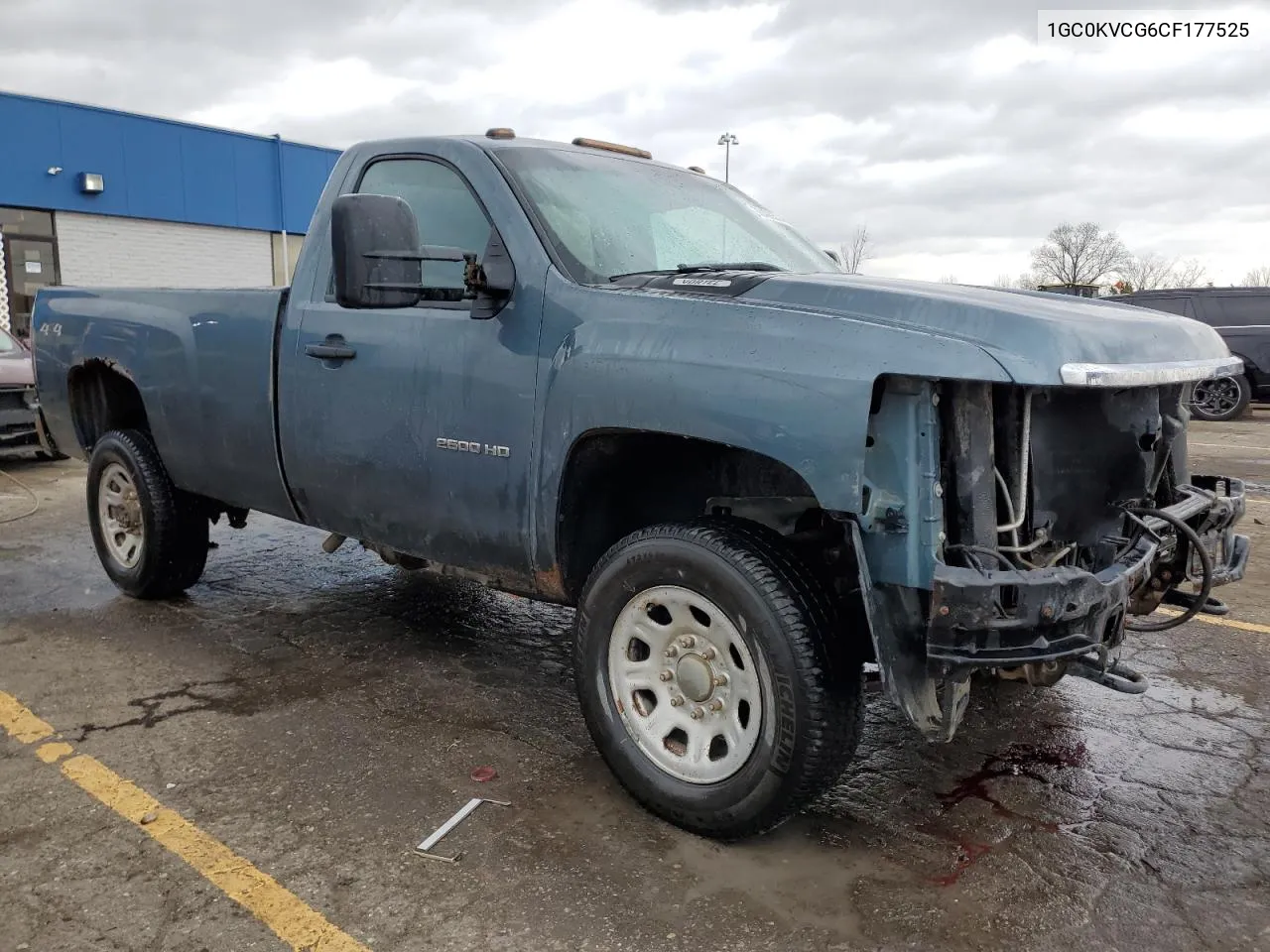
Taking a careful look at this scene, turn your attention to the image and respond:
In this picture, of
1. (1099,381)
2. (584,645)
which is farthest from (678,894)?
(1099,381)

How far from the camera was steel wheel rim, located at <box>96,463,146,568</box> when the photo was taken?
5.32 m

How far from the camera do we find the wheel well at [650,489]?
3213mm

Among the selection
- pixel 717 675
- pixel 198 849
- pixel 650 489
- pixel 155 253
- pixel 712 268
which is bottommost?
pixel 198 849

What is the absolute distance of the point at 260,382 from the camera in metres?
4.30

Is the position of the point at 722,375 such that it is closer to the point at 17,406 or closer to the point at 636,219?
the point at 636,219

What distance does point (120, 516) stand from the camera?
540 centimetres

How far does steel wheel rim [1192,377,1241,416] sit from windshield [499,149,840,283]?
1318cm

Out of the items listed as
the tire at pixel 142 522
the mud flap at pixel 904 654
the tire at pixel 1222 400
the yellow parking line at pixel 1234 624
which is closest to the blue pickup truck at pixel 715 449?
the mud flap at pixel 904 654

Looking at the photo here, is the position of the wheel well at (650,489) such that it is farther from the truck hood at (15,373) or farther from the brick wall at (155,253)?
the brick wall at (155,253)

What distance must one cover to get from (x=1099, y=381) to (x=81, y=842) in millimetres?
3018

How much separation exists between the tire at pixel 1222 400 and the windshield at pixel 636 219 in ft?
43.1

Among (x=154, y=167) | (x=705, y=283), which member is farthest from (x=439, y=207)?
(x=154, y=167)

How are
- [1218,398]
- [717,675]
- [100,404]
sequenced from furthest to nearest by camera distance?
[1218,398], [100,404], [717,675]

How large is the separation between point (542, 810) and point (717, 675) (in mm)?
706
